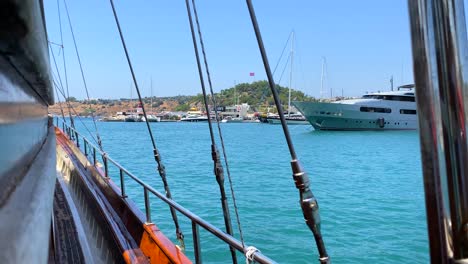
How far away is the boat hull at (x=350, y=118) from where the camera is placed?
4506 cm

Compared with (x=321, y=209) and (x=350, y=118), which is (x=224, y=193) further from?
(x=350, y=118)

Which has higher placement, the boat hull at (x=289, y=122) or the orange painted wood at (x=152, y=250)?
the orange painted wood at (x=152, y=250)

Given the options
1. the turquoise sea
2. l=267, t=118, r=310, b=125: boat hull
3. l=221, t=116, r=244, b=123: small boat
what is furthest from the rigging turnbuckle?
l=221, t=116, r=244, b=123: small boat

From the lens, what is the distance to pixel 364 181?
14.9 meters

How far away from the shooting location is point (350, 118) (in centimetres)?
4609

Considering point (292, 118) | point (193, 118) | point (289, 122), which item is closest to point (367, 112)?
point (289, 122)

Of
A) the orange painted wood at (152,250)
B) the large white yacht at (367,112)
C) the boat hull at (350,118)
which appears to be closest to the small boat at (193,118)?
the boat hull at (350,118)

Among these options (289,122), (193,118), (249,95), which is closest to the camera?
(289,122)

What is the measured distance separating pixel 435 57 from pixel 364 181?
15.1 metres

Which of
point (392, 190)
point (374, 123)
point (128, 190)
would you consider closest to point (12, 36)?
point (128, 190)

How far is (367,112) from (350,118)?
1972 mm

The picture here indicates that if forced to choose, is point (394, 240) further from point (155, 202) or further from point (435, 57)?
point (435, 57)

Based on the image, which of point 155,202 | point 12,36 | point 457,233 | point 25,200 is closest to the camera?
point 457,233

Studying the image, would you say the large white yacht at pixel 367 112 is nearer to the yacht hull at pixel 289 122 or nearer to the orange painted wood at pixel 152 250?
the yacht hull at pixel 289 122
